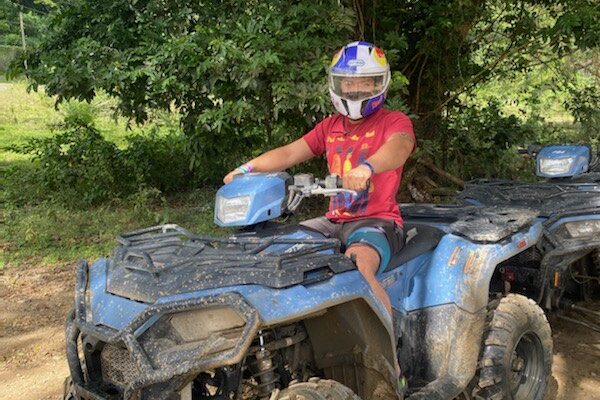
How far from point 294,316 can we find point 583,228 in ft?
8.93

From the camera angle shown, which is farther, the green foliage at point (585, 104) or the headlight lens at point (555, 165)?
the green foliage at point (585, 104)

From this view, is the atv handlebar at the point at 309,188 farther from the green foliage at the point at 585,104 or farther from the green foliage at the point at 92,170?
the green foliage at the point at 585,104

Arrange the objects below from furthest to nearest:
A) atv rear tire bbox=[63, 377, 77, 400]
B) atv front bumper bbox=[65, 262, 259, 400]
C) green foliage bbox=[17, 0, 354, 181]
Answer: green foliage bbox=[17, 0, 354, 181]
atv rear tire bbox=[63, 377, 77, 400]
atv front bumper bbox=[65, 262, 259, 400]

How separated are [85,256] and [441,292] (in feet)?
15.3

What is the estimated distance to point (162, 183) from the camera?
387 inches

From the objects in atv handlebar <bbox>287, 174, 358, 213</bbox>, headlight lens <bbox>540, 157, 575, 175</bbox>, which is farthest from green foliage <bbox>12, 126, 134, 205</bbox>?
atv handlebar <bbox>287, 174, 358, 213</bbox>

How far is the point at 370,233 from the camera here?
3.14 meters

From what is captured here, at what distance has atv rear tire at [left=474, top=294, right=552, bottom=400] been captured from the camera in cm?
335

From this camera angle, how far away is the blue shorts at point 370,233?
3094 mm

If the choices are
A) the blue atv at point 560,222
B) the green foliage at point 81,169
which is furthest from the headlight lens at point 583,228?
the green foliage at point 81,169

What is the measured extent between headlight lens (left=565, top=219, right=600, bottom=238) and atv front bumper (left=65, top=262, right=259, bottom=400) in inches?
109

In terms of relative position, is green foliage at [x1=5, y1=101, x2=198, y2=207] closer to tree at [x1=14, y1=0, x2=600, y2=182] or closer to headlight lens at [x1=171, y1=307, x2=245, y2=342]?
tree at [x1=14, y1=0, x2=600, y2=182]

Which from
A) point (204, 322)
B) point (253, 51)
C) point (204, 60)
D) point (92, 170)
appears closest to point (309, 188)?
point (204, 322)

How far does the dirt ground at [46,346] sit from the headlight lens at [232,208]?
2.00 metres
